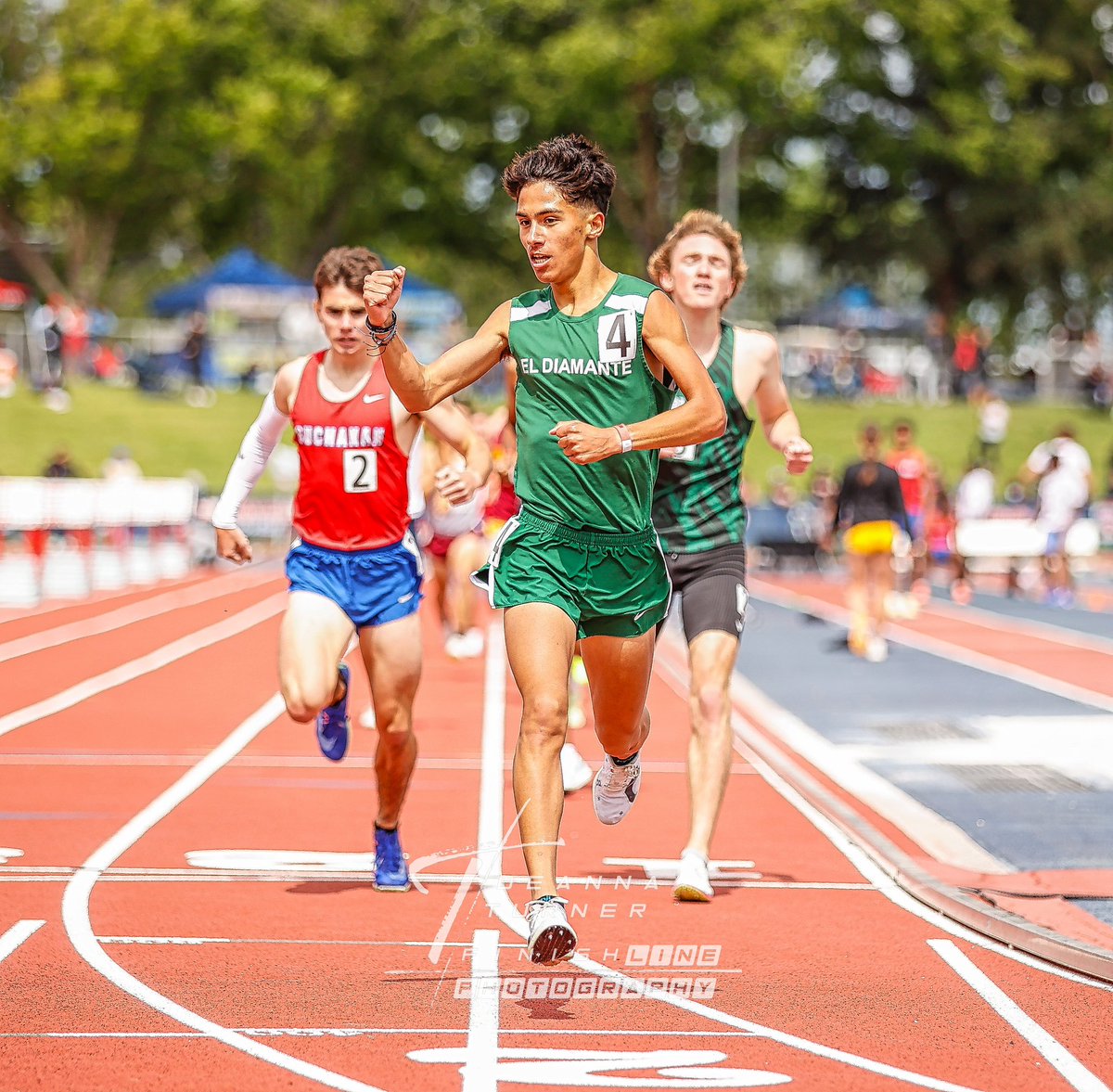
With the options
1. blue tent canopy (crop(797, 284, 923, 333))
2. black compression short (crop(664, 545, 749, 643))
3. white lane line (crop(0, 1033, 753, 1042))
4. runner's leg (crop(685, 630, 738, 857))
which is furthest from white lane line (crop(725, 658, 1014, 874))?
blue tent canopy (crop(797, 284, 923, 333))

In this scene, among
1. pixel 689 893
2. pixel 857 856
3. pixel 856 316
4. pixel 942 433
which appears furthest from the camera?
pixel 856 316

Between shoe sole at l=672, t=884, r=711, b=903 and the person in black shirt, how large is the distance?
11292mm

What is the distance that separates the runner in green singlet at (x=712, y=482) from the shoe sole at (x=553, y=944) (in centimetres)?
200

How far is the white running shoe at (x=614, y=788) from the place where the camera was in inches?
255

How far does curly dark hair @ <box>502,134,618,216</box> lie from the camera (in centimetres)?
576

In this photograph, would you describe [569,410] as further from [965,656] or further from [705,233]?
[965,656]

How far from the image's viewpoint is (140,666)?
15.7 metres

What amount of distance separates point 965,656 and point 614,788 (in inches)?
466

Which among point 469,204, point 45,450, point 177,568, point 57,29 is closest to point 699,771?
point 177,568

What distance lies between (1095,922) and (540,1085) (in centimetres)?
285

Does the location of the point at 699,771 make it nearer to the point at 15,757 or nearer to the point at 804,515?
the point at 15,757

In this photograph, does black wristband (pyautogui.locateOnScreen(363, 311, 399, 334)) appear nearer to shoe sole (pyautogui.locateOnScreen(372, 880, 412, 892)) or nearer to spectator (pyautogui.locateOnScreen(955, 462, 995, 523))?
shoe sole (pyautogui.locateOnScreen(372, 880, 412, 892))

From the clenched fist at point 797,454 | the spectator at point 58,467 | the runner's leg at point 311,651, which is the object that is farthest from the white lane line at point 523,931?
the spectator at point 58,467

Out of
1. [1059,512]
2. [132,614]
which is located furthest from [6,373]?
[1059,512]
